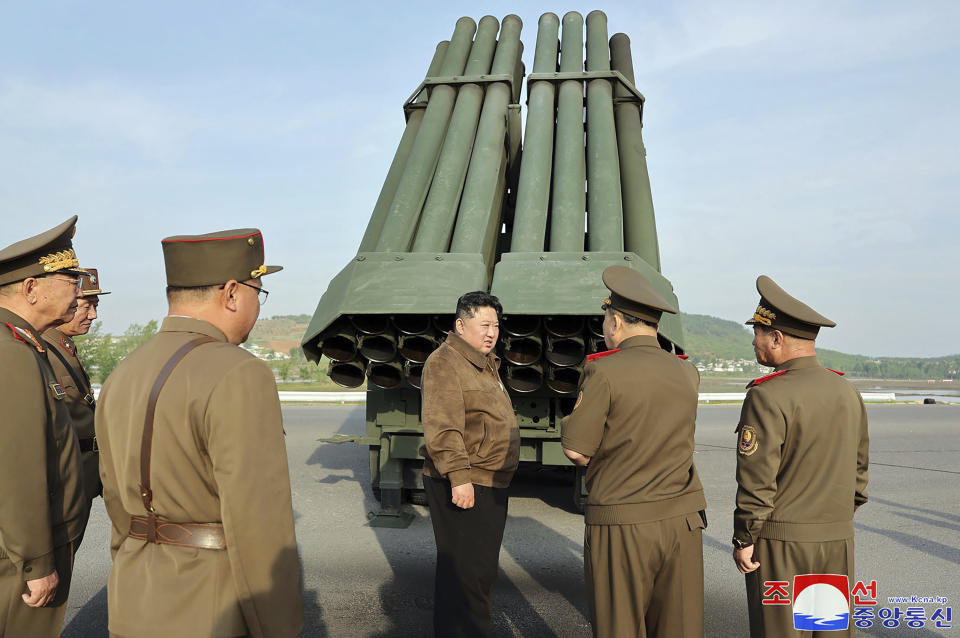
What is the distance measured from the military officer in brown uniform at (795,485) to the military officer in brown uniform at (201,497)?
167cm

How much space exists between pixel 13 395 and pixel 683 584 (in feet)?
7.73

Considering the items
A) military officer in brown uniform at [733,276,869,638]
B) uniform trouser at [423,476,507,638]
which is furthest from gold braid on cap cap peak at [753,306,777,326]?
uniform trouser at [423,476,507,638]

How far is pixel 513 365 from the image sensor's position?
430 cm

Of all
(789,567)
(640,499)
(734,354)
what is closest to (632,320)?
(640,499)

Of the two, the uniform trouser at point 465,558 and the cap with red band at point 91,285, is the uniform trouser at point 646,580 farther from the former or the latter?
the cap with red band at point 91,285

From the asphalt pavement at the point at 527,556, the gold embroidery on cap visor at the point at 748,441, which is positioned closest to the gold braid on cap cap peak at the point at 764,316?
the gold embroidery on cap visor at the point at 748,441

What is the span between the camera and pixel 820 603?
252 cm

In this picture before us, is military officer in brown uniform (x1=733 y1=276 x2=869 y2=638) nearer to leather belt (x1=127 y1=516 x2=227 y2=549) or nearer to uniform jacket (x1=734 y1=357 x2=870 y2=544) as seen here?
uniform jacket (x1=734 y1=357 x2=870 y2=544)

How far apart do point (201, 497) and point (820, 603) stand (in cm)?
213

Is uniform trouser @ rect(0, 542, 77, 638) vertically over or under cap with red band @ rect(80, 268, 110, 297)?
under

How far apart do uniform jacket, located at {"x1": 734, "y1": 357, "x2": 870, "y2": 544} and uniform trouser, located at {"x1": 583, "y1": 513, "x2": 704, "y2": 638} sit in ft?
0.85

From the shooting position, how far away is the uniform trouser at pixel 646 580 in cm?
249

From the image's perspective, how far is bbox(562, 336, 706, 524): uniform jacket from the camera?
2.53m

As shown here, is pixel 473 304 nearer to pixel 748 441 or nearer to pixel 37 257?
pixel 748 441
